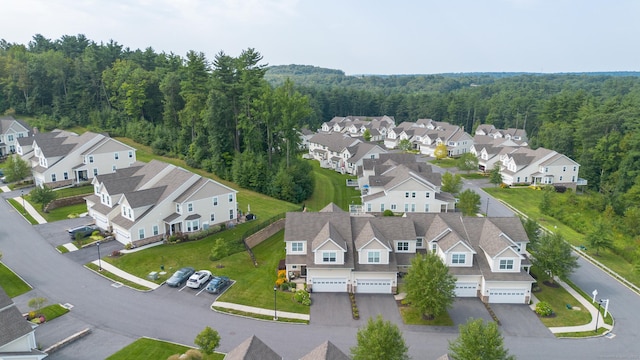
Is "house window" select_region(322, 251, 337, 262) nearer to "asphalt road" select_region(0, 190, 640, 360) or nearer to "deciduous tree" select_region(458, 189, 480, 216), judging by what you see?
"asphalt road" select_region(0, 190, 640, 360)

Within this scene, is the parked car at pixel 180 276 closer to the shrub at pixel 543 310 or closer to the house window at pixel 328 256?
the house window at pixel 328 256

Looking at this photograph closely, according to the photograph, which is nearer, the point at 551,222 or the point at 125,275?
the point at 125,275

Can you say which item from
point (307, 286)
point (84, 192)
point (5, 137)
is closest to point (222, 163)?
point (84, 192)

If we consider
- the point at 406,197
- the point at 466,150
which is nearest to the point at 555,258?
the point at 406,197

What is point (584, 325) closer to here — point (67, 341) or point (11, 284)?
point (67, 341)

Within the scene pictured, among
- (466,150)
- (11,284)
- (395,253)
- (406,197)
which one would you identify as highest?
(466,150)

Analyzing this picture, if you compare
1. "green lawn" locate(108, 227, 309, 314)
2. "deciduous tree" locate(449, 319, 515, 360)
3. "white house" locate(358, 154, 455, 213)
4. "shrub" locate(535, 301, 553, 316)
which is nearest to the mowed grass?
"white house" locate(358, 154, 455, 213)

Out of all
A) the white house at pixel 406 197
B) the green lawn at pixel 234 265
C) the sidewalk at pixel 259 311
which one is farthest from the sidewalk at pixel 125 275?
the white house at pixel 406 197
